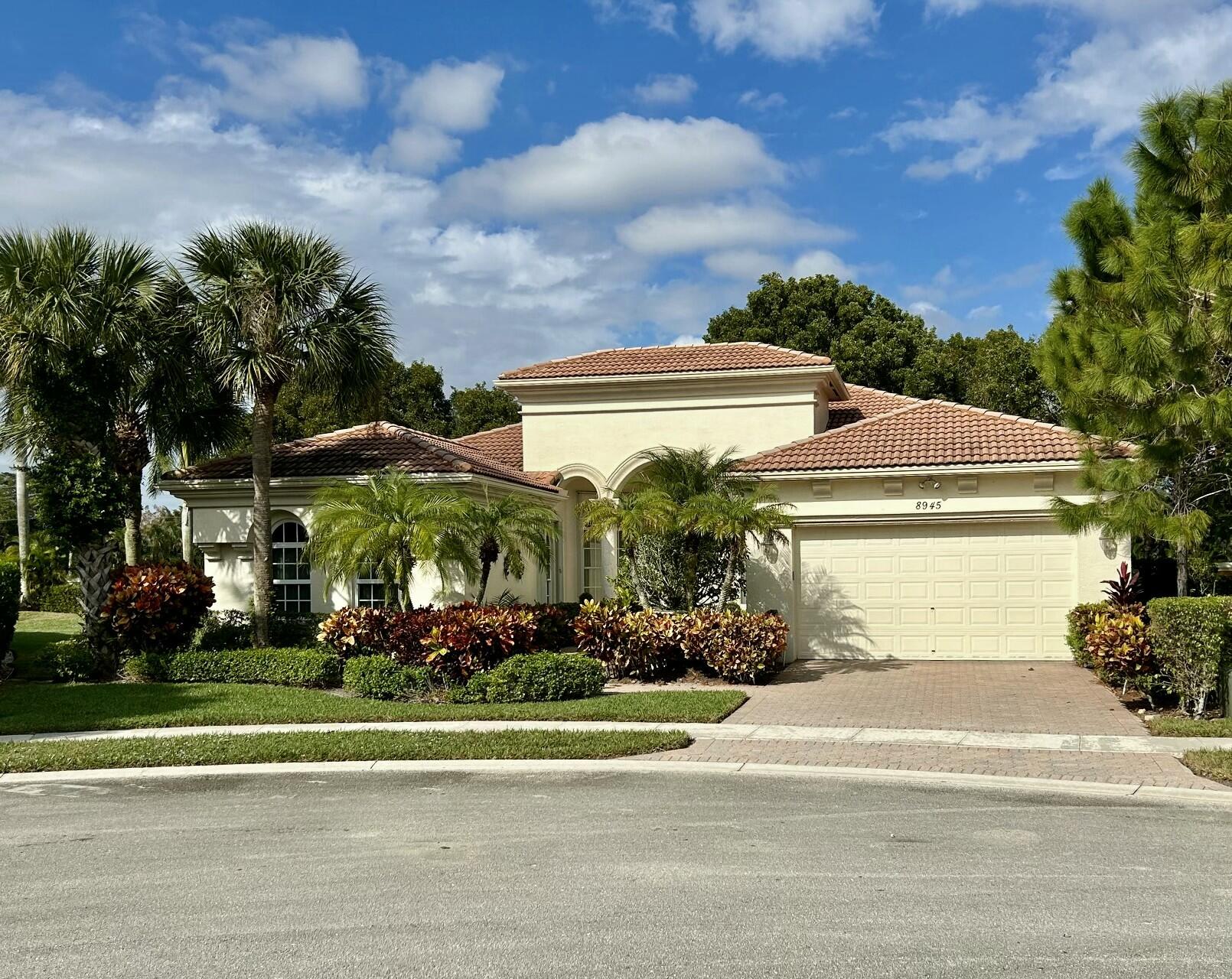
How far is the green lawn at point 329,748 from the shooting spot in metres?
11.4

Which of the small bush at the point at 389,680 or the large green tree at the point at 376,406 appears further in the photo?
the large green tree at the point at 376,406

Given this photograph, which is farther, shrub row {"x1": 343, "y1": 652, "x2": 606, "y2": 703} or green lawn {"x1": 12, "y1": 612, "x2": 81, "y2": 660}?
green lawn {"x1": 12, "y1": 612, "x2": 81, "y2": 660}

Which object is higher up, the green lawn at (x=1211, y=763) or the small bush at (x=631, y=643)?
the small bush at (x=631, y=643)

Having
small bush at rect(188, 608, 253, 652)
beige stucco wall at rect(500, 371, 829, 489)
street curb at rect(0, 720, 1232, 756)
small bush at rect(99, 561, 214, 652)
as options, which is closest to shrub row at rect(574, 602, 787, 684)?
street curb at rect(0, 720, 1232, 756)

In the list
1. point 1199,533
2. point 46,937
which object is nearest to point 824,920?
point 46,937

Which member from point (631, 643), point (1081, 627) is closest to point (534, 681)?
point (631, 643)

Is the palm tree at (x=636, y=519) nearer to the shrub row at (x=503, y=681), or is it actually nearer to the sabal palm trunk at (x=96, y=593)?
the shrub row at (x=503, y=681)

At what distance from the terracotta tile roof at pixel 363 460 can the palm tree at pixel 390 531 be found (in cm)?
280

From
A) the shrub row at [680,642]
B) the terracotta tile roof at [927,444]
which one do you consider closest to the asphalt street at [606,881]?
the shrub row at [680,642]

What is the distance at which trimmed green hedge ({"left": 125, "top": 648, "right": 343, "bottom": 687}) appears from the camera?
1731cm

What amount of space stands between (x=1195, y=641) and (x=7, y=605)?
17.2 meters

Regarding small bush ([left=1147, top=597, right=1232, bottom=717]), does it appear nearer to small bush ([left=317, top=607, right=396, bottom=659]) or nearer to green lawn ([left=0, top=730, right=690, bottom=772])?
green lawn ([left=0, top=730, right=690, bottom=772])

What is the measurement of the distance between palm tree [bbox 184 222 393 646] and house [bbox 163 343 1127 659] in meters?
2.10

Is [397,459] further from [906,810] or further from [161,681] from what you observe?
[906,810]
